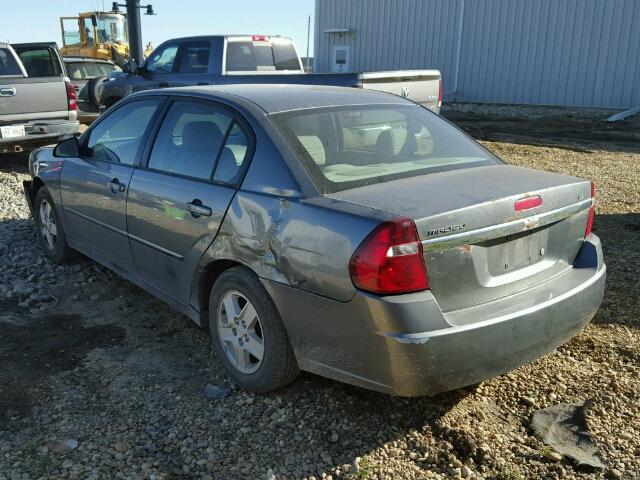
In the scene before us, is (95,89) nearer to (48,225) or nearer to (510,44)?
(48,225)

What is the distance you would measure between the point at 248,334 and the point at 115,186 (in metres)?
1.61

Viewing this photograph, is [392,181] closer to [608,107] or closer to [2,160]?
[2,160]

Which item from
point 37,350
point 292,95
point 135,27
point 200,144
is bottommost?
point 37,350

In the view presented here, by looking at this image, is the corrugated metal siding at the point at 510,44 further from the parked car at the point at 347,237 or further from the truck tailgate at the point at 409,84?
the parked car at the point at 347,237

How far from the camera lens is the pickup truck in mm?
9570

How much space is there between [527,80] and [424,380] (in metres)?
18.8

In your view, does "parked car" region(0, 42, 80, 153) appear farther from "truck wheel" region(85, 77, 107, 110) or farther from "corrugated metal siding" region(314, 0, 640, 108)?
"corrugated metal siding" region(314, 0, 640, 108)

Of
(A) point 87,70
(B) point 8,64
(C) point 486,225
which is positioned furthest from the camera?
(A) point 87,70

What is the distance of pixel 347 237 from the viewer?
266 cm

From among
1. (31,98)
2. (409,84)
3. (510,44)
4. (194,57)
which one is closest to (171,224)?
(409,84)

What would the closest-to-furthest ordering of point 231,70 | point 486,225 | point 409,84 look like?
point 486,225
point 409,84
point 231,70

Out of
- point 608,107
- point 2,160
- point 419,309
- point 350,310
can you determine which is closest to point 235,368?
point 350,310

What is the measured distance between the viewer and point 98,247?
4617 mm

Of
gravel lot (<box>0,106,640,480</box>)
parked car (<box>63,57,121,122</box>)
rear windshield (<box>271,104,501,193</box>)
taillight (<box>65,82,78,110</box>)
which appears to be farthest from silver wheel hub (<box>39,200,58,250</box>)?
parked car (<box>63,57,121,122</box>)
